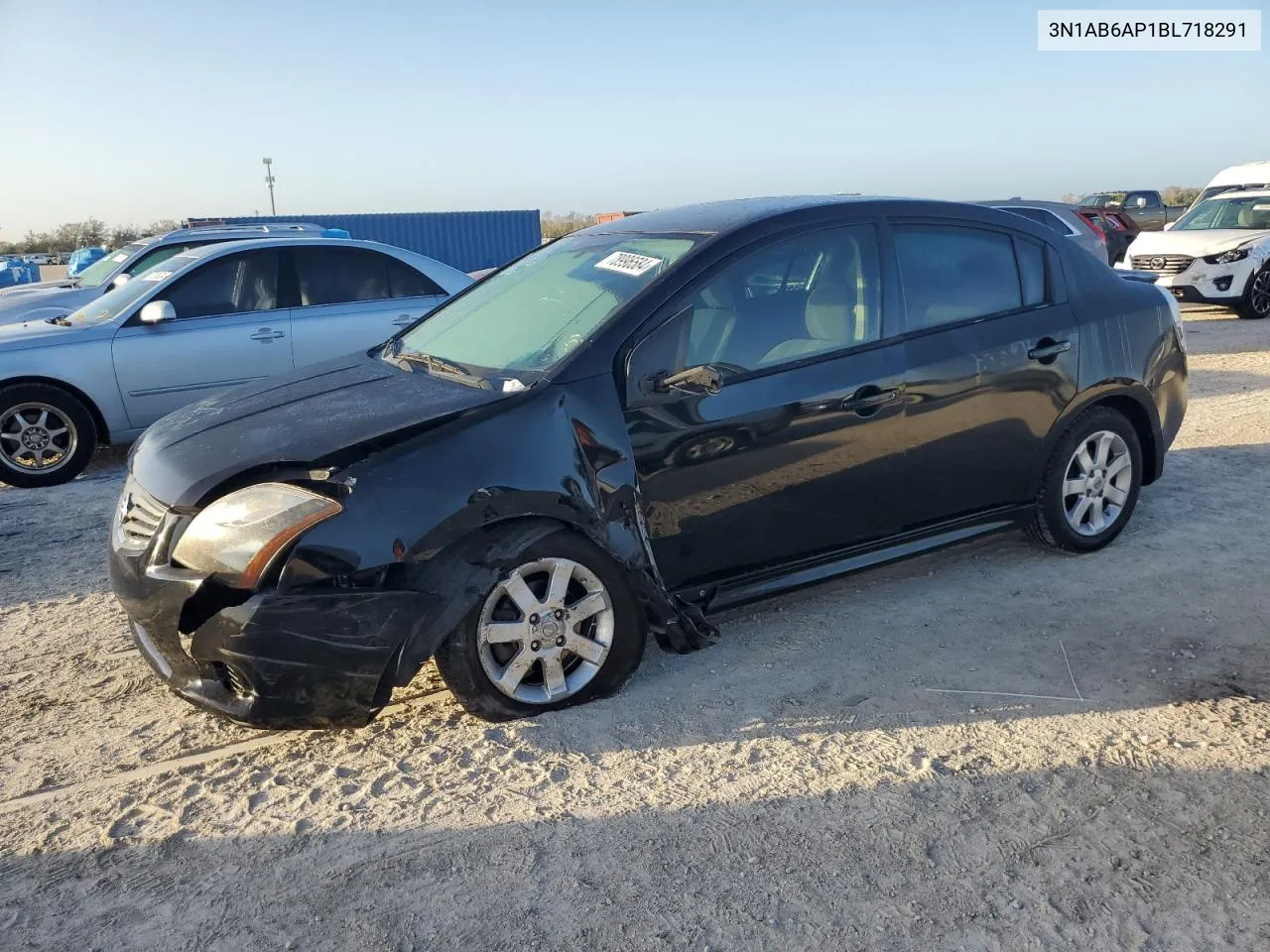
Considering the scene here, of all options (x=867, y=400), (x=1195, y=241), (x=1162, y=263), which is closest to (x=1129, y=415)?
(x=867, y=400)

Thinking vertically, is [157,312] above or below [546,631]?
above

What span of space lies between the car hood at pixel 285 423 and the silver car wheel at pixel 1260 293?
12.9 meters

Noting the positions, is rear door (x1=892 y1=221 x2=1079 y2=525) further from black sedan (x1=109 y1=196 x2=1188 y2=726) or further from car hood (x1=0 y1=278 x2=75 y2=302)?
car hood (x1=0 y1=278 x2=75 y2=302)

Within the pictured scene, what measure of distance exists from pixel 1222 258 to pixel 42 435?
13467mm

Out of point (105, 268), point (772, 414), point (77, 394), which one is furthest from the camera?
point (105, 268)

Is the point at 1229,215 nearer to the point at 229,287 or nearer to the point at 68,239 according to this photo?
the point at 229,287

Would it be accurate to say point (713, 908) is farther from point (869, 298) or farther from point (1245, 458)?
point (1245, 458)

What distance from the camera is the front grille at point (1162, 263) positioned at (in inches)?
535

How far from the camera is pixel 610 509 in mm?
3438

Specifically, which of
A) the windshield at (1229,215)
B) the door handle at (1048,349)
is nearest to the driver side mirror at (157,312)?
the door handle at (1048,349)

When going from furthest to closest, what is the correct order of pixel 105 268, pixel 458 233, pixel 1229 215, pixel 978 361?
pixel 458 233 < pixel 1229 215 < pixel 105 268 < pixel 978 361

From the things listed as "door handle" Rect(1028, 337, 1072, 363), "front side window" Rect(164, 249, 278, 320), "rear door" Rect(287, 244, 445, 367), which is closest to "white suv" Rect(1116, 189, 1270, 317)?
"rear door" Rect(287, 244, 445, 367)

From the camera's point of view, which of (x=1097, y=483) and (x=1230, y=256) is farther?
(x=1230, y=256)

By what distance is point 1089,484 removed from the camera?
15.8ft
